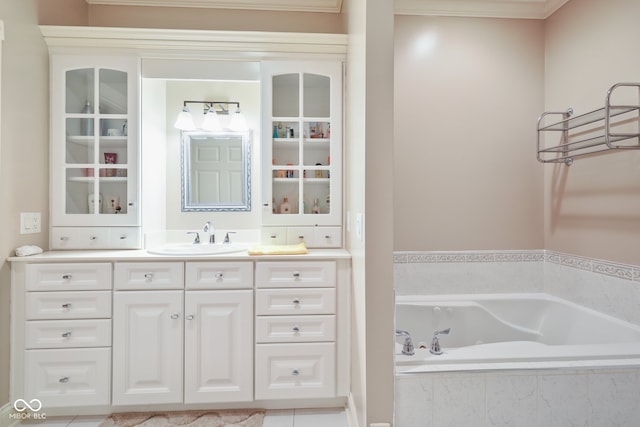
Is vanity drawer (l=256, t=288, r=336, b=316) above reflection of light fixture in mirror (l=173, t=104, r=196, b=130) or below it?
below

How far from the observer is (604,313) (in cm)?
197

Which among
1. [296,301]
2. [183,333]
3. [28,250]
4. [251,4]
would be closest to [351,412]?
[296,301]

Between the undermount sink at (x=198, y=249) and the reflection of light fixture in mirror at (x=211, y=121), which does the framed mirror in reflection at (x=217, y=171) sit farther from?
the undermount sink at (x=198, y=249)

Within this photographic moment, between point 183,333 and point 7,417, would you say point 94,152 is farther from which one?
point 7,417

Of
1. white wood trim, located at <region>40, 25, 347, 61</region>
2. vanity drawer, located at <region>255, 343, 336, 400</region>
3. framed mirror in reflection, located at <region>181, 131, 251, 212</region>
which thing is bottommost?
vanity drawer, located at <region>255, 343, 336, 400</region>

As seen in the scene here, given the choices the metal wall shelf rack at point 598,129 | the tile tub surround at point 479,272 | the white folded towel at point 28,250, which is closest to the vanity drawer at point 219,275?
the white folded towel at point 28,250

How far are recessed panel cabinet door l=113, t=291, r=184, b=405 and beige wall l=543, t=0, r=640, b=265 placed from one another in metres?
2.57

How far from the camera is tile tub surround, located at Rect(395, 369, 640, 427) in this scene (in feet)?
4.73

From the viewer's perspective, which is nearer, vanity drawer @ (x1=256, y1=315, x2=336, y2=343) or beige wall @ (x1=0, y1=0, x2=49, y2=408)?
beige wall @ (x1=0, y1=0, x2=49, y2=408)

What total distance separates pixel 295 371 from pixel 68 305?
4.33 feet

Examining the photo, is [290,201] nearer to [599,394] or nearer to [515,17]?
[599,394]

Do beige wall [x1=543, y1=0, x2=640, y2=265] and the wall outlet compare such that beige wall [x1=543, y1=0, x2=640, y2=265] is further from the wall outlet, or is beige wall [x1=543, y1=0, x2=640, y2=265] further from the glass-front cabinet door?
the wall outlet

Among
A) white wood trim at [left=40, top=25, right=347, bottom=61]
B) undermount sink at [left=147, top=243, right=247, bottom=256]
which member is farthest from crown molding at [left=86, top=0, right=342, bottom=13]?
undermount sink at [left=147, top=243, right=247, bottom=256]

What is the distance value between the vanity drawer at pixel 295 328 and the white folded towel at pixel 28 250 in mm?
1314
